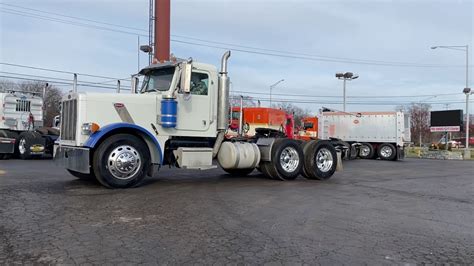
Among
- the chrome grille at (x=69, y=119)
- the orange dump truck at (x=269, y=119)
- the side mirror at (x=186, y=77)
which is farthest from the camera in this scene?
the orange dump truck at (x=269, y=119)

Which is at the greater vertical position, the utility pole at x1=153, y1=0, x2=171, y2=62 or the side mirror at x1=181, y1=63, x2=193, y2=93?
the utility pole at x1=153, y1=0, x2=171, y2=62

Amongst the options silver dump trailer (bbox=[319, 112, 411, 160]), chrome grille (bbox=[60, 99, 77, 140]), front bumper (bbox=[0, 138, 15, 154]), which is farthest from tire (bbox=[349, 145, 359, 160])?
chrome grille (bbox=[60, 99, 77, 140])

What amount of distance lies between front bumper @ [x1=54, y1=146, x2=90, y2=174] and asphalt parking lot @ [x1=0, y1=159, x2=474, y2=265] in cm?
48

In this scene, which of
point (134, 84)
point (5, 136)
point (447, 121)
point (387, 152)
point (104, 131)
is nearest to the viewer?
point (104, 131)

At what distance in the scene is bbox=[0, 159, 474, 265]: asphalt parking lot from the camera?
16.3 ft

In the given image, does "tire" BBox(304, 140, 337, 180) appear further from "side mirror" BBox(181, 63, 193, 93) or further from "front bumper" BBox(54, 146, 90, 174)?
"front bumper" BBox(54, 146, 90, 174)

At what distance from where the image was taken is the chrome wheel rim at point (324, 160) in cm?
1327

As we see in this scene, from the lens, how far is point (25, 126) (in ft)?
71.6

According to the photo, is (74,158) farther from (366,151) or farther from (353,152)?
(366,151)

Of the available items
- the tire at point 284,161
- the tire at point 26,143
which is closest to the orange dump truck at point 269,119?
the tire at point 284,161

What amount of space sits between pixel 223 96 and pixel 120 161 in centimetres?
318

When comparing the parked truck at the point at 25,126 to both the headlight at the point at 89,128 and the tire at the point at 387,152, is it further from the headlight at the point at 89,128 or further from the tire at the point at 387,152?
the tire at the point at 387,152

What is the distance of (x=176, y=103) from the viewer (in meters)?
10.5

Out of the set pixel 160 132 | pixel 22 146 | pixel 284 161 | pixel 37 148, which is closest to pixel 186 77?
pixel 160 132
